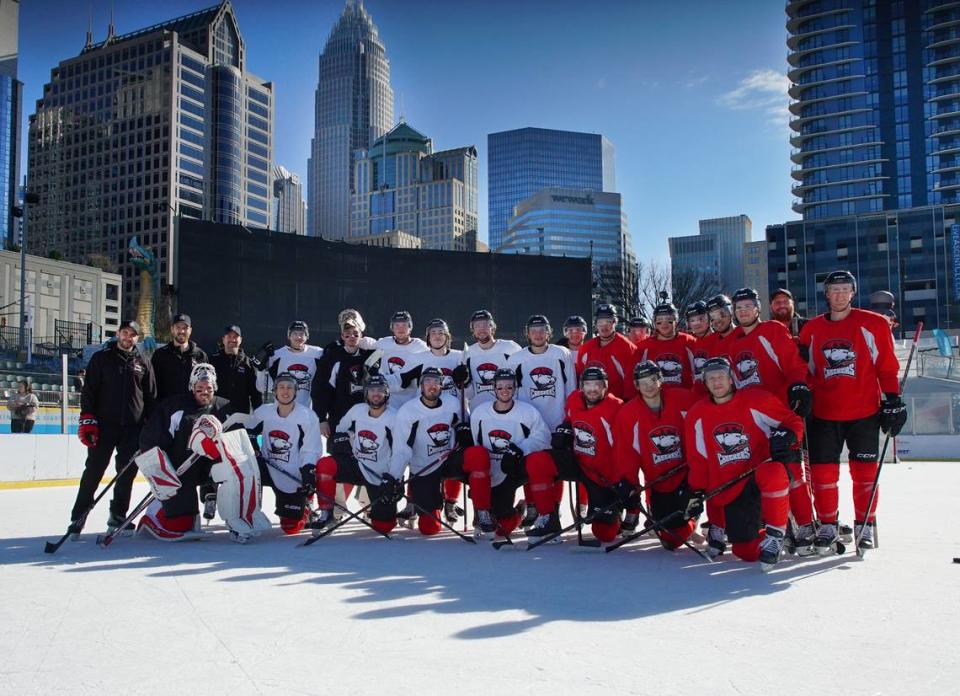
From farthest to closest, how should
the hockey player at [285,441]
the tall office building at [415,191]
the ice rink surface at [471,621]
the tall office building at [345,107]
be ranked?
the tall office building at [345,107] → the tall office building at [415,191] → the hockey player at [285,441] → the ice rink surface at [471,621]

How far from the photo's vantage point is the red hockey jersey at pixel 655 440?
185 inches

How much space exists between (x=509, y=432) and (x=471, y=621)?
94.7 inches

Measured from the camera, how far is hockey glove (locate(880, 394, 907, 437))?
4.29m

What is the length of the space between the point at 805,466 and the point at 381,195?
149 meters

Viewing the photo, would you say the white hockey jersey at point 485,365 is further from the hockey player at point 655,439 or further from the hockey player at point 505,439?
the hockey player at point 655,439

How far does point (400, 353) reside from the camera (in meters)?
6.22

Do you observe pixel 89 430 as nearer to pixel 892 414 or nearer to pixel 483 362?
pixel 483 362

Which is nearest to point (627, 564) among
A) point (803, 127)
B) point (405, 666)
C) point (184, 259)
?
point (405, 666)

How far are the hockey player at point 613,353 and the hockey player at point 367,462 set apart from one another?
146cm

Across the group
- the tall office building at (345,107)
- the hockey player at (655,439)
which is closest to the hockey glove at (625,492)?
the hockey player at (655,439)

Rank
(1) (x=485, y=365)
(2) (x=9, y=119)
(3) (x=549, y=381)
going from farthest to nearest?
(2) (x=9, y=119)
(1) (x=485, y=365)
(3) (x=549, y=381)

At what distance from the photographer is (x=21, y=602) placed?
3273mm

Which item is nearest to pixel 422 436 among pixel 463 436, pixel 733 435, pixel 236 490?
Answer: pixel 463 436

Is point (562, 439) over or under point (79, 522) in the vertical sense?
over
